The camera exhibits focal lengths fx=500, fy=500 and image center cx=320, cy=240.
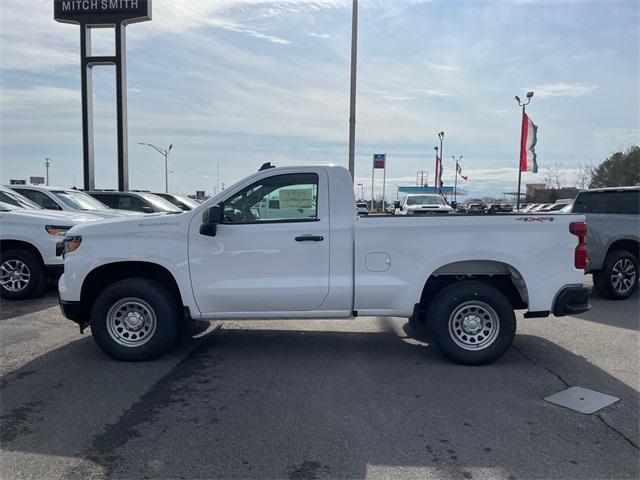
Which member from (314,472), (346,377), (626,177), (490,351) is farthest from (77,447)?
(626,177)

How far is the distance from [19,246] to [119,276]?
148 inches

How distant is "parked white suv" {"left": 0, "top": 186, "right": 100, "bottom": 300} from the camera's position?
7906mm

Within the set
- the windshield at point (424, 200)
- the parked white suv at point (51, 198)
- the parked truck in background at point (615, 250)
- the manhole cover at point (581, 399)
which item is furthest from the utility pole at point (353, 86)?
the manhole cover at point (581, 399)

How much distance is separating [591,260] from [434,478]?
6.89 metres

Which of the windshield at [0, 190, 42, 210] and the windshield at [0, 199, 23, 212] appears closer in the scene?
the windshield at [0, 199, 23, 212]

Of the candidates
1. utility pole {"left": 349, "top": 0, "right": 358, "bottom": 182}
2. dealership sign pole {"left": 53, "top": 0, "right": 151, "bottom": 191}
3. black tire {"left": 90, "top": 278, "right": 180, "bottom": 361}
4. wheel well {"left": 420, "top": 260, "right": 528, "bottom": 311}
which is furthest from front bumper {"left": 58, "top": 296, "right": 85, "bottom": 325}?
dealership sign pole {"left": 53, "top": 0, "right": 151, "bottom": 191}

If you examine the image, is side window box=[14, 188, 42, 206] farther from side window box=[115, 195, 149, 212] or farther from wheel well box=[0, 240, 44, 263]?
side window box=[115, 195, 149, 212]

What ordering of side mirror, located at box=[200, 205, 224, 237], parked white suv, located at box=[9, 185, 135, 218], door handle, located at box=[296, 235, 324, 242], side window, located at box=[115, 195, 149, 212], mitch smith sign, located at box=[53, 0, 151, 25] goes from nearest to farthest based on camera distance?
1. side mirror, located at box=[200, 205, 224, 237]
2. door handle, located at box=[296, 235, 324, 242]
3. parked white suv, located at box=[9, 185, 135, 218]
4. side window, located at box=[115, 195, 149, 212]
5. mitch smith sign, located at box=[53, 0, 151, 25]

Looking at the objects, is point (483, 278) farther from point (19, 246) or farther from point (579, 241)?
point (19, 246)

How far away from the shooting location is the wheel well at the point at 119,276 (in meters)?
5.31

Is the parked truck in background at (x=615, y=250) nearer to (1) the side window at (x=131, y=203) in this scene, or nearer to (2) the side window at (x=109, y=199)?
(1) the side window at (x=131, y=203)

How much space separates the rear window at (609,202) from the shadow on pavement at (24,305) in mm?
9505

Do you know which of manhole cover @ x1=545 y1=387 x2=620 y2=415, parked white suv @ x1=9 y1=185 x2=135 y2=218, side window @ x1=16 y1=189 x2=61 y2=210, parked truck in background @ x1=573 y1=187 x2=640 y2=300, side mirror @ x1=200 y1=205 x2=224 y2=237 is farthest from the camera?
side window @ x1=16 y1=189 x2=61 y2=210

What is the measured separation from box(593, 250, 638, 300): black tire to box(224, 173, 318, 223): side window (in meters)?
6.14
